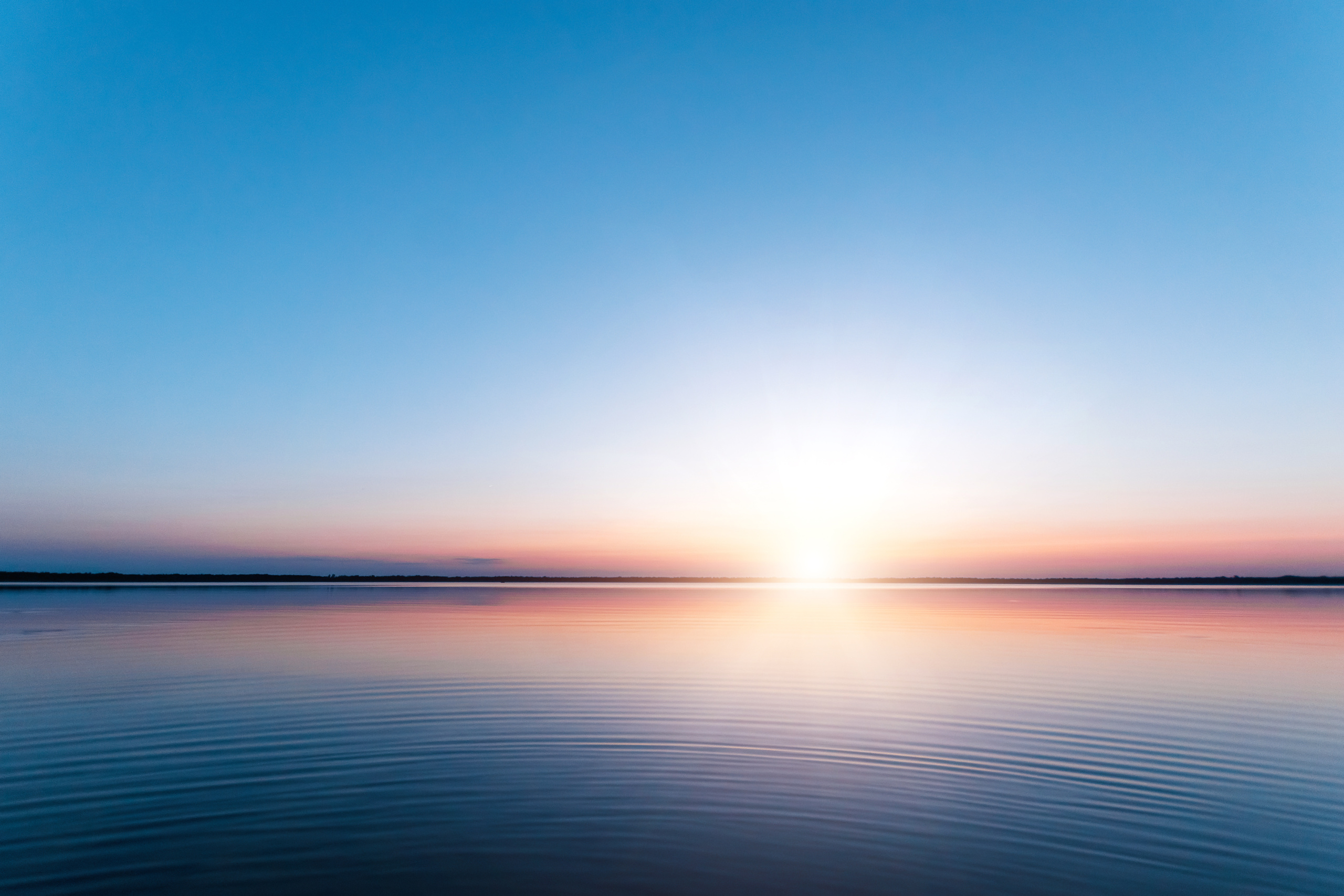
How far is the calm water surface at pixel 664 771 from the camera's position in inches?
428

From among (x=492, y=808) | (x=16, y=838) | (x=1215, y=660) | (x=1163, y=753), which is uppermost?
(x=1215, y=660)

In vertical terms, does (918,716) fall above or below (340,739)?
above

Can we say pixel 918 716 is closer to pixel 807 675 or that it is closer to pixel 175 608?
pixel 807 675

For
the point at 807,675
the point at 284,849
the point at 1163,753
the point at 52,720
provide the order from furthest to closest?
the point at 807,675 → the point at 52,720 → the point at 1163,753 → the point at 284,849

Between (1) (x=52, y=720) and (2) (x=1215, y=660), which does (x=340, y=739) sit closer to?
(1) (x=52, y=720)

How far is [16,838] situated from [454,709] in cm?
1174

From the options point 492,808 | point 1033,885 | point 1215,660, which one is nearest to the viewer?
point 1033,885

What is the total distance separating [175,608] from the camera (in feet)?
235

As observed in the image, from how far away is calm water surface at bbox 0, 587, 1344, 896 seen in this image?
35.6 ft

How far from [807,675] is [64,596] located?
102 m

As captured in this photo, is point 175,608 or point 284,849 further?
point 175,608

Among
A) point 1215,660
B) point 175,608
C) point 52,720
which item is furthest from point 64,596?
point 1215,660

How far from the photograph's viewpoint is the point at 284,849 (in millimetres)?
11383

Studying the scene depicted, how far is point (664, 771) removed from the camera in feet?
53.4
